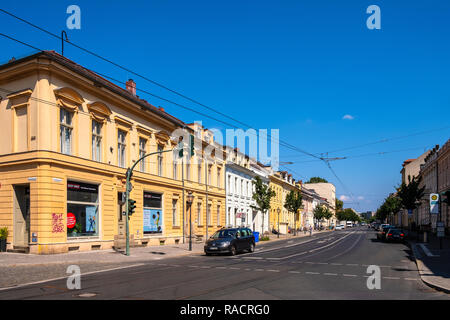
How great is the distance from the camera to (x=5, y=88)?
24.6 metres

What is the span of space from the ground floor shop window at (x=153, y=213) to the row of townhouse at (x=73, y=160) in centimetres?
8

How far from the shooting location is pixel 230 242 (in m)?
26.0

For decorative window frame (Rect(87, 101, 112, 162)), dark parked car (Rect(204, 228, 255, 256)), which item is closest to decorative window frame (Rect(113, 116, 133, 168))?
decorative window frame (Rect(87, 101, 112, 162))

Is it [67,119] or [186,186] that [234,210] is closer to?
[186,186]

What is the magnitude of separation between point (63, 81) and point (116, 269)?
11858 mm

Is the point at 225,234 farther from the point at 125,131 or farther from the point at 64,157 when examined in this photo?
the point at 64,157

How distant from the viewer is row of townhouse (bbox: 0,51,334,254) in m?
22.8

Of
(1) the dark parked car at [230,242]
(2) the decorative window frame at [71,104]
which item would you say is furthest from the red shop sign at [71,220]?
(1) the dark parked car at [230,242]

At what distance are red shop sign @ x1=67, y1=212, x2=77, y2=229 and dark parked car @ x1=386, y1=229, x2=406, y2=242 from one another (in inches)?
1099

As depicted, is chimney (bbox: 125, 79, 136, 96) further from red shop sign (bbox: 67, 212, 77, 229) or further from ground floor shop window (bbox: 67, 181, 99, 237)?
red shop sign (bbox: 67, 212, 77, 229)

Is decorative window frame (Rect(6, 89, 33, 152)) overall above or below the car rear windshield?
above

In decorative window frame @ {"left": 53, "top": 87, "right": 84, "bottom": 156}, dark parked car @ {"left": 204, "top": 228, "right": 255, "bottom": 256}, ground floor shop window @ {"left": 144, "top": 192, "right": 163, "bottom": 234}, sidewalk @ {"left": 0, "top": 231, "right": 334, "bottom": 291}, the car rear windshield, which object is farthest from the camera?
ground floor shop window @ {"left": 144, "top": 192, "right": 163, "bottom": 234}

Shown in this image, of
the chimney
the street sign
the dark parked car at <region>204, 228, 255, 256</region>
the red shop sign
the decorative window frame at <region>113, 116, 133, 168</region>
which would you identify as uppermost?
the chimney
